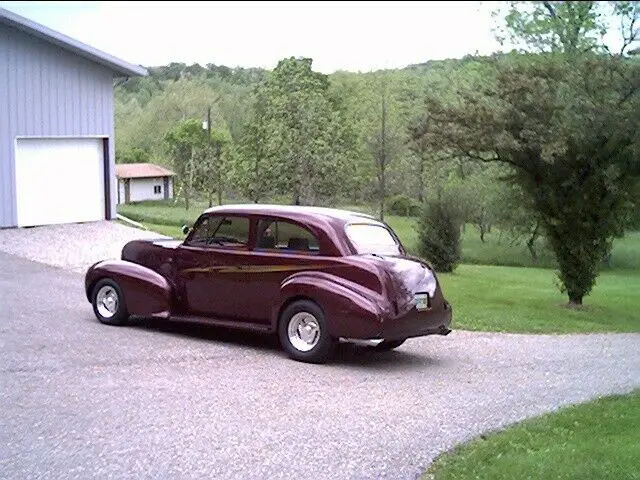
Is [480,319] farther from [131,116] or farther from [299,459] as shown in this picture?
[131,116]

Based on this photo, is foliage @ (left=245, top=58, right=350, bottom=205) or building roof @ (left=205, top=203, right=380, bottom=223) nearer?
building roof @ (left=205, top=203, right=380, bottom=223)

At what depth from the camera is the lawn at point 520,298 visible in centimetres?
1516

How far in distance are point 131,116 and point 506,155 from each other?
45158 mm

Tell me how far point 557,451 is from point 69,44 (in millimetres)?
18632

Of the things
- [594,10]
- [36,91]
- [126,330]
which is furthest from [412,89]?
[126,330]

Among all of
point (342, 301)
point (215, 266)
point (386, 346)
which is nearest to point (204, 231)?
point (215, 266)

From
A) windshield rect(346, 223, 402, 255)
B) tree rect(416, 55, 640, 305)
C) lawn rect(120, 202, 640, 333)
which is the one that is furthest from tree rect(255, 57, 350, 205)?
windshield rect(346, 223, 402, 255)

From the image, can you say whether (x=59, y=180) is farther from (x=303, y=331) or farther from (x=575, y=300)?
(x=303, y=331)

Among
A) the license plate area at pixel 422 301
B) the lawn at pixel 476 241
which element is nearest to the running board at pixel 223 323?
the license plate area at pixel 422 301

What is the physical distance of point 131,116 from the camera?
2365 inches

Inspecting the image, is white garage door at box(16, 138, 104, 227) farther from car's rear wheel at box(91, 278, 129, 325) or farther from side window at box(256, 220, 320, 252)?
side window at box(256, 220, 320, 252)

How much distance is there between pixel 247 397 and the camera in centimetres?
832

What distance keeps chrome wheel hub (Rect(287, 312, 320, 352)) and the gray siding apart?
43.8 ft

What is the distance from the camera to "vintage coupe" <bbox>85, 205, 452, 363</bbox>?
9906 millimetres
